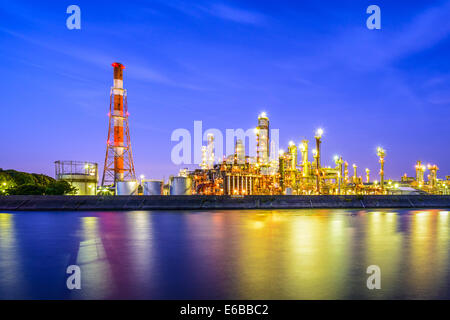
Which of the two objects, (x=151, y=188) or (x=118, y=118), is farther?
(x=118, y=118)

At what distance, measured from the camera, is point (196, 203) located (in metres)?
42.9

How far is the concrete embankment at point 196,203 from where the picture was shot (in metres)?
41.5

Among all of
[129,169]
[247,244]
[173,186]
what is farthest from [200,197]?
[129,169]

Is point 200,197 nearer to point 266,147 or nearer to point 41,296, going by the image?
point 41,296

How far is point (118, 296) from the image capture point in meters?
6.28

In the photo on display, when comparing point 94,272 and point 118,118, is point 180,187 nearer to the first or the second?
point 118,118

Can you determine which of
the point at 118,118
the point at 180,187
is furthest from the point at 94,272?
the point at 118,118

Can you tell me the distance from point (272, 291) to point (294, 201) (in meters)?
38.9

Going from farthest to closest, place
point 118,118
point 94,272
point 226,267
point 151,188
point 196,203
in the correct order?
1. point 118,118
2. point 151,188
3. point 196,203
4. point 226,267
5. point 94,272

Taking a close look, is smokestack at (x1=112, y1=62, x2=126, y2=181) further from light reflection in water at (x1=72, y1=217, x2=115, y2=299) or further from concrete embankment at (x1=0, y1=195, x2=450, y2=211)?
light reflection in water at (x1=72, y1=217, x2=115, y2=299)

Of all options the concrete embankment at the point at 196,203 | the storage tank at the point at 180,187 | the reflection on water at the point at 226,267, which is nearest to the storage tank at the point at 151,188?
the storage tank at the point at 180,187

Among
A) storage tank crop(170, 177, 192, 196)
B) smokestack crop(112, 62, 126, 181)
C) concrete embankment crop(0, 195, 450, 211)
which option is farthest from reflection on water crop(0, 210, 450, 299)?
smokestack crop(112, 62, 126, 181)

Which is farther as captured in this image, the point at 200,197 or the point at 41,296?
the point at 200,197
